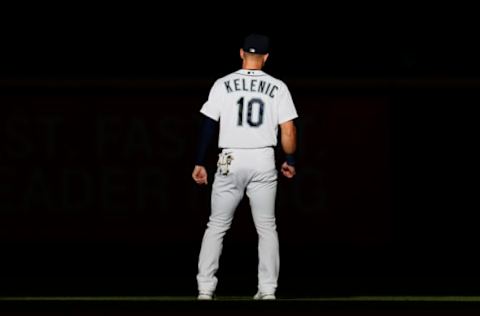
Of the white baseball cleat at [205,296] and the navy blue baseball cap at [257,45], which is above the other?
the navy blue baseball cap at [257,45]

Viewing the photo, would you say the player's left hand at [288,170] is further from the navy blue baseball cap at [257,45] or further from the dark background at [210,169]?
the dark background at [210,169]

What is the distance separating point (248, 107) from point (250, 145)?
0.81 ft

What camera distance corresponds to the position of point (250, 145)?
29.8 ft

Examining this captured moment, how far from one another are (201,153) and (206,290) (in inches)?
34.8

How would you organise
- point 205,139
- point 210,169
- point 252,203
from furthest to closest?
point 210,169, point 252,203, point 205,139

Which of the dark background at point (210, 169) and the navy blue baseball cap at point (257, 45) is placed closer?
the navy blue baseball cap at point (257, 45)

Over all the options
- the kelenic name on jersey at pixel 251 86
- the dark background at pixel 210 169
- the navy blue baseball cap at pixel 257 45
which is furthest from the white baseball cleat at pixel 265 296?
the dark background at pixel 210 169

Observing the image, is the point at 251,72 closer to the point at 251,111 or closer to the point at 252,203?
the point at 251,111

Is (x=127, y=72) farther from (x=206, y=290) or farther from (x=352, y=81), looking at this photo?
(x=206, y=290)

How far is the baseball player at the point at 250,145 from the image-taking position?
29.7 feet

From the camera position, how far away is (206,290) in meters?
9.05

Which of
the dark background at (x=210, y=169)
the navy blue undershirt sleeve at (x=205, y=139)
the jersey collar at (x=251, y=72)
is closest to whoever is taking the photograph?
the navy blue undershirt sleeve at (x=205, y=139)

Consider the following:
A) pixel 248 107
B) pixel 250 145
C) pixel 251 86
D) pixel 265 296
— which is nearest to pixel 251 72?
pixel 251 86

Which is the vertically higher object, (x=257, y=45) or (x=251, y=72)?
(x=257, y=45)
